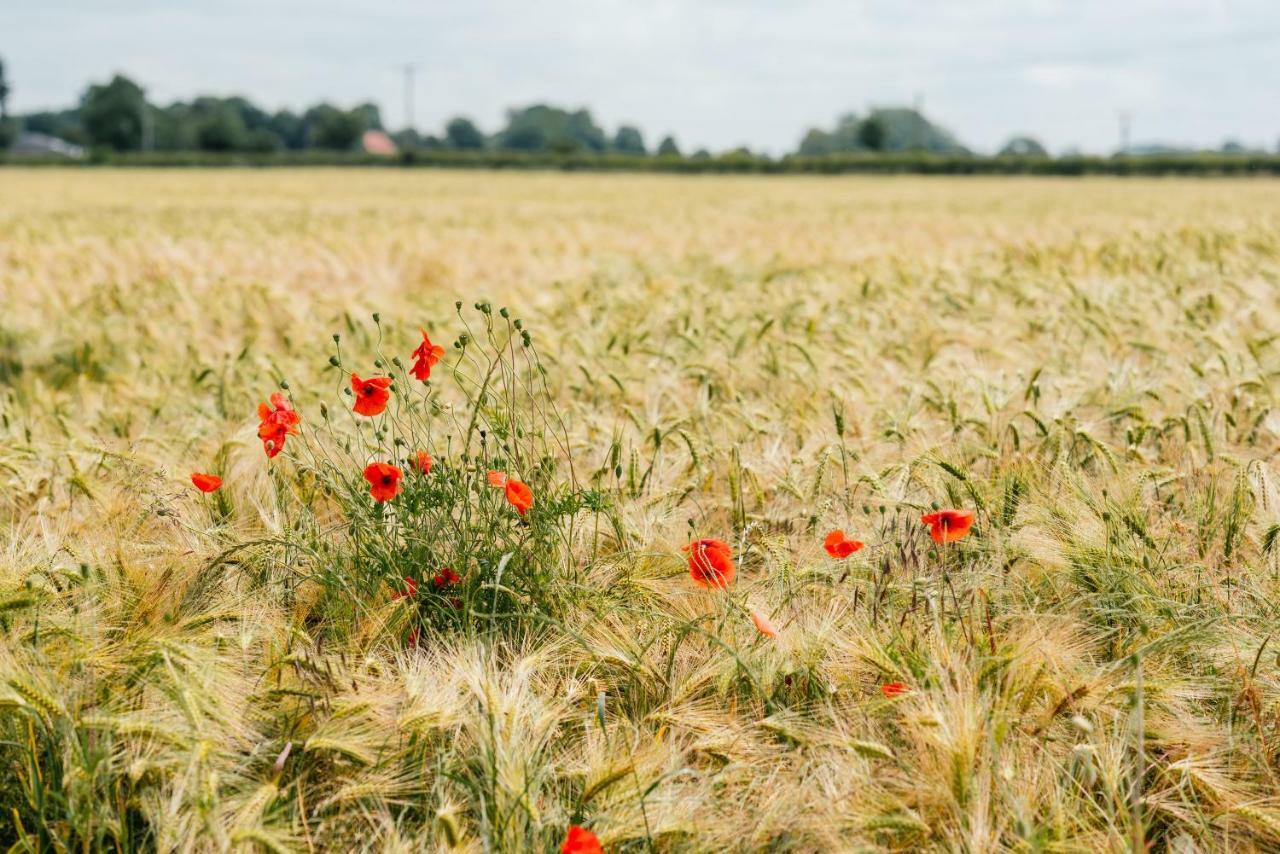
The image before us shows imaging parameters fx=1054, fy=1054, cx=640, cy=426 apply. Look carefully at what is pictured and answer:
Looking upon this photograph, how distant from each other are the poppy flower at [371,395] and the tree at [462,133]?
125221 mm

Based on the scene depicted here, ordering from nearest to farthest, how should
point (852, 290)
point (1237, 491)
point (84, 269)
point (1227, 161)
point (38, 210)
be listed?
point (1237, 491) < point (852, 290) < point (84, 269) < point (38, 210) < point (1227, 161)

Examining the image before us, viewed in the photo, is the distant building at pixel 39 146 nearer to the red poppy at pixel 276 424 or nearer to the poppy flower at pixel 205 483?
the poppy flower at pixel 205 483

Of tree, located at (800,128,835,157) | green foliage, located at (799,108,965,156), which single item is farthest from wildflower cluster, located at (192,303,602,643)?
tree, located at (800,128,835,157)

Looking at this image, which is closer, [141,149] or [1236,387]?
[1236,387]

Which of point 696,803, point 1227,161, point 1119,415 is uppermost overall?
point 1227,161

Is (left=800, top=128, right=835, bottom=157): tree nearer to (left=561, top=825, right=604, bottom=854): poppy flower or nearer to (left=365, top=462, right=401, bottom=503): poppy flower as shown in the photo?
(left=365, top=462, right=401, bottom=503): poppy flower

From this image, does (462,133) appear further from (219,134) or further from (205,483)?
(205,483)

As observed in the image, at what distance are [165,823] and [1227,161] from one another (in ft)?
171

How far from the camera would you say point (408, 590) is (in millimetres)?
1926

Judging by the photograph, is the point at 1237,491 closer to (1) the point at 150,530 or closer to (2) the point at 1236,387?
(2) the point at 1236,387

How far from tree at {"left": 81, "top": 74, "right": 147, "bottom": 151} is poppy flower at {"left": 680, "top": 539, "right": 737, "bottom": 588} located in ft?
321

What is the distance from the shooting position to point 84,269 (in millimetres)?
6918

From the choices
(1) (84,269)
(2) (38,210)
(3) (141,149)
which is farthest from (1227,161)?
(3) (141,149)

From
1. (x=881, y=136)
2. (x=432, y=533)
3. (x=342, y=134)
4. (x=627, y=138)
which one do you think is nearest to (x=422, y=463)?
(x=432, y=533)
